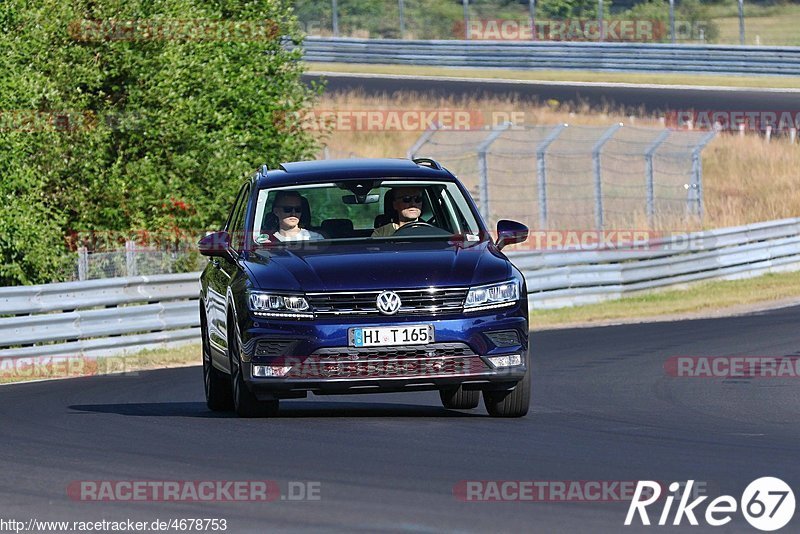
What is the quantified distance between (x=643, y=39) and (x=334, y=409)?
40.6 meters

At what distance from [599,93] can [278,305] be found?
3648 centimetres

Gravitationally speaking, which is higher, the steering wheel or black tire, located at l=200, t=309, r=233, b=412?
the steering wheel

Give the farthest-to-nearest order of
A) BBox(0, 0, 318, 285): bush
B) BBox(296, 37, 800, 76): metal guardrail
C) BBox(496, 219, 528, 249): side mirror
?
BBox(296, 37, 800, 76): metal guardrail < BBox(0, 0, 318, 285): bush < BBox(496, 219, 528, 249): side mirror

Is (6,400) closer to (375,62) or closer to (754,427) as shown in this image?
(754,427)

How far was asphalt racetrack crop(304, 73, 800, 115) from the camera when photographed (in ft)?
142

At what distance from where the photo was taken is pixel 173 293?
804 inches

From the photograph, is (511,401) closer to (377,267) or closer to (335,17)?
(377,267)

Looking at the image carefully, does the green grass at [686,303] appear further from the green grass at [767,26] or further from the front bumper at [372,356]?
the green grass at [767,26]

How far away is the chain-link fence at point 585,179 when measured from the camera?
106ft

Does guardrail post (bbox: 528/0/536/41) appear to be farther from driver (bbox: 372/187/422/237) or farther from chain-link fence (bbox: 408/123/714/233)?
driver (bbox: 372/187/422/237)

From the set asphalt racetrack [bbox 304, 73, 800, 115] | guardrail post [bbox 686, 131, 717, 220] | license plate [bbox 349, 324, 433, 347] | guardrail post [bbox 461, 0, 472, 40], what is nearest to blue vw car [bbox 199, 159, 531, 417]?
license plate [bbox 349, 324, 433, 347]

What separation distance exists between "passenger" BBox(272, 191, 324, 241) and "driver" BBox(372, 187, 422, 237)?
497 millimetres

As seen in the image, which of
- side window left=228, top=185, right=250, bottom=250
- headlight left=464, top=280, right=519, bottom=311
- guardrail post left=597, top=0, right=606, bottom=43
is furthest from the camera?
guardrail post left=597, top=0, right=606, bottom=43

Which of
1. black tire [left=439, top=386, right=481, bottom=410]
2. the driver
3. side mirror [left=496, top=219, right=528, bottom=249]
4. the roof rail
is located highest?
the roof rail
